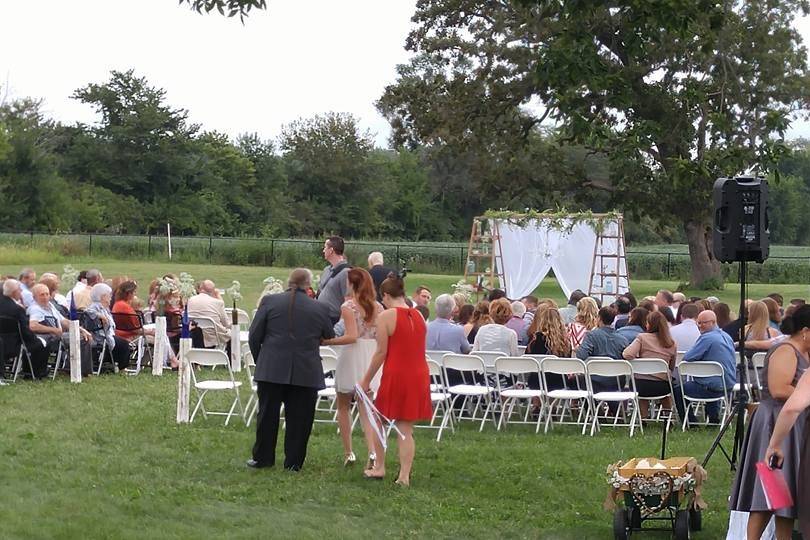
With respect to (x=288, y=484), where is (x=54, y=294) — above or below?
above

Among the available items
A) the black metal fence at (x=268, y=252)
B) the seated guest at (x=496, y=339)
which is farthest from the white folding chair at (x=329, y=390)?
the black metal fence at (x=268, y=252)

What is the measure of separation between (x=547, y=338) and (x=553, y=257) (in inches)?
617

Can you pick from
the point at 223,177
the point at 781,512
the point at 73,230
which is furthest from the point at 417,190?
the point at 781,512

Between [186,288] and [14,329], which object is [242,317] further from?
[14,329]

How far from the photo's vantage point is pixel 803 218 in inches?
3068

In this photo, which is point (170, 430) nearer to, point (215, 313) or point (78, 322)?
point (78, 322)

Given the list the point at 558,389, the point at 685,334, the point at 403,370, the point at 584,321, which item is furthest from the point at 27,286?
the point at 403,370

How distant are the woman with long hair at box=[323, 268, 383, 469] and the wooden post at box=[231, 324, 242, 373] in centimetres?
602

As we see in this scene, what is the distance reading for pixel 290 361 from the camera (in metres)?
8.58

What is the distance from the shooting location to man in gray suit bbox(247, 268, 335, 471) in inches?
338

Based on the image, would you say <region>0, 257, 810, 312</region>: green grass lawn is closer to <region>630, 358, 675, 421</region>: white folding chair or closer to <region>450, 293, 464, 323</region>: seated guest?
<region>450, 293, 464, 323</region>: seated guest

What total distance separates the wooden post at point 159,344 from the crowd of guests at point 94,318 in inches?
15.9

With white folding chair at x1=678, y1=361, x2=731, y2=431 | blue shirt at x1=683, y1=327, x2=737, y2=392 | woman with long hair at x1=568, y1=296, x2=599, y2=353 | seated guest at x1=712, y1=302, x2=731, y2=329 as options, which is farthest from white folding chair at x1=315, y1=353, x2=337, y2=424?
seated guest at x1=712, y1=302, x2=731, y2=329

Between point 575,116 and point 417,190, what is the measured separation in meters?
64.8
